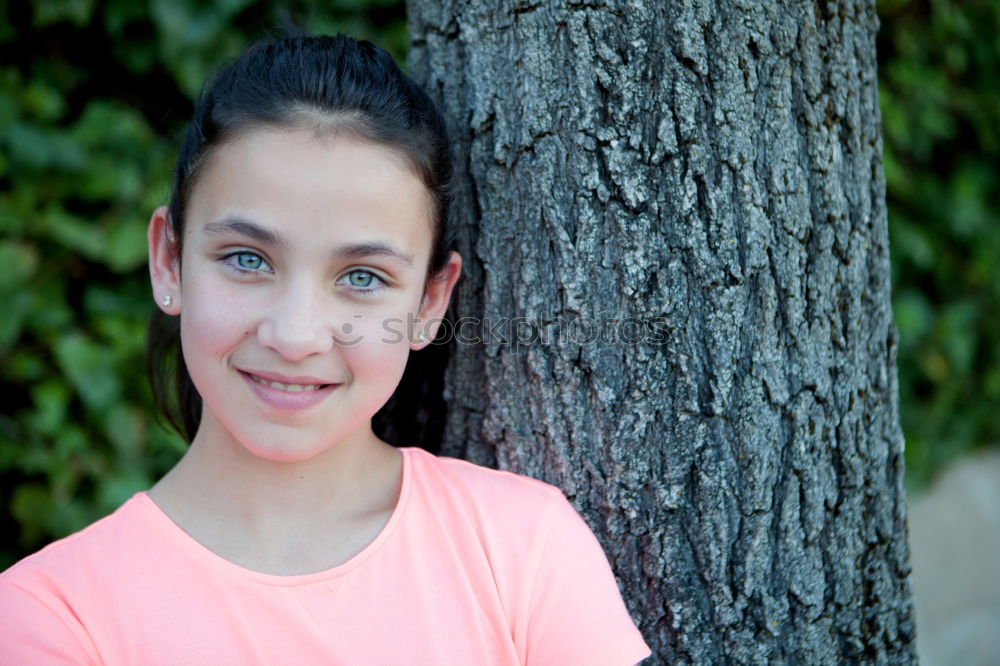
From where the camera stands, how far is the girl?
1393mm

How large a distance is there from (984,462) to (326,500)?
374 cm

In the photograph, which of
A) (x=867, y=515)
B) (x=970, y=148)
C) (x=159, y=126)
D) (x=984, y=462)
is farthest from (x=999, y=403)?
(x=159, y=126)

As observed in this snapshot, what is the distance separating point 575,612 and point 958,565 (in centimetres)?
327

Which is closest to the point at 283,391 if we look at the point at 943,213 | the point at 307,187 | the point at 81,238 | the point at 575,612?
the point at 307,187

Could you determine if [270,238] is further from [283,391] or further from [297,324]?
[283,391]

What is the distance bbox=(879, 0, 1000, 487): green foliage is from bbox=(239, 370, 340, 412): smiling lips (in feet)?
8.98

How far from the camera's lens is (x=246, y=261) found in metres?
1.46

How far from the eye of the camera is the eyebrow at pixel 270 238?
142 centimetres

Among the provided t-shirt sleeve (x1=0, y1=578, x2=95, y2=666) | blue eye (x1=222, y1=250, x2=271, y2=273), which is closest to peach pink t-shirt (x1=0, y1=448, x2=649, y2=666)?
t-shirt sleeve (x1=0, y1=578, x2=95, y2=666)

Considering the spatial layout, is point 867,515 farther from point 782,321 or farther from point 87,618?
point 87,618

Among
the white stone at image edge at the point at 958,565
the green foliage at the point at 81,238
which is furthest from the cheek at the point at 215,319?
the white stone at image edge at the point at 958,565

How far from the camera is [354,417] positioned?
1518 mm

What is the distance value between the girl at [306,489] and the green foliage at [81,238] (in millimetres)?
1033

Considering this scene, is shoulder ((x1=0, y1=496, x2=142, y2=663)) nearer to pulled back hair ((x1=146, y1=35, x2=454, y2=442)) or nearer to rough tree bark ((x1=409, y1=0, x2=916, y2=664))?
pulled back hair ((x1=146, y1=35, x2=454, y2=442))
